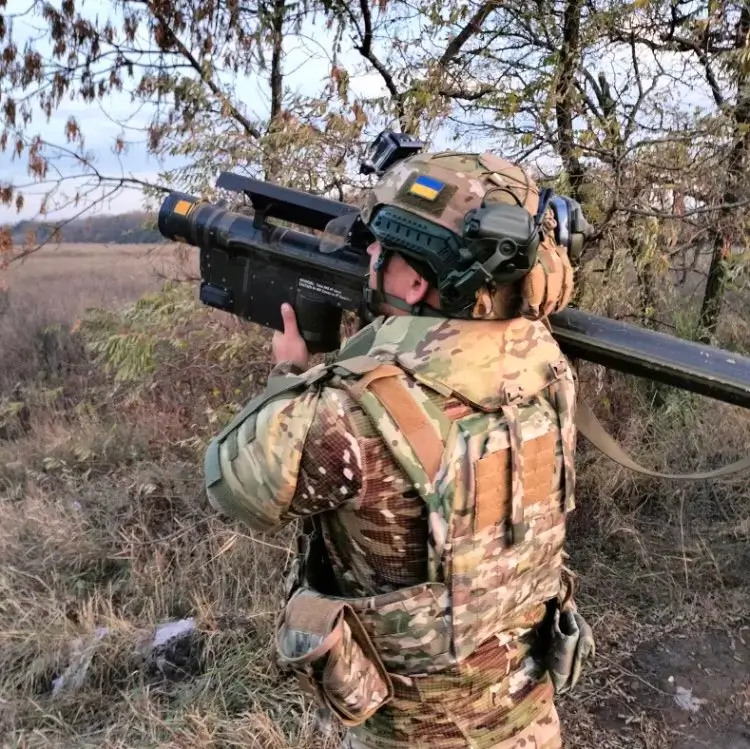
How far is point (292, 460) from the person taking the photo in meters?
1.34

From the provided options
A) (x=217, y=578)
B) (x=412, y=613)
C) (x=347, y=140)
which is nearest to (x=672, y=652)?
(x=217, y=578)

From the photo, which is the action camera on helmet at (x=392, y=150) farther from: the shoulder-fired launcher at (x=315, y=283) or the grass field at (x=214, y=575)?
the grass field at (x=214, y=575)

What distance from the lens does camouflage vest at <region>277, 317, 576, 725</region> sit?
4.68 feet

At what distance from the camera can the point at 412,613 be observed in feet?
4.93

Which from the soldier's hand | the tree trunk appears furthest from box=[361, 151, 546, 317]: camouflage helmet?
the tree trunk

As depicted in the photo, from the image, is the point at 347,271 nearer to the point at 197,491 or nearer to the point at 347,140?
the point at 347,140

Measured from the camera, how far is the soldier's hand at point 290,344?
6.56 ft

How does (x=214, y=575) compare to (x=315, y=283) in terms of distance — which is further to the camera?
(x=214, y=575)

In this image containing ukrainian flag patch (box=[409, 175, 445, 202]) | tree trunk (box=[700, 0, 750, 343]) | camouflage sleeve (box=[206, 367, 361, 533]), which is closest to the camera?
camouflage sleeve (box=[206, 367, 361, 533])

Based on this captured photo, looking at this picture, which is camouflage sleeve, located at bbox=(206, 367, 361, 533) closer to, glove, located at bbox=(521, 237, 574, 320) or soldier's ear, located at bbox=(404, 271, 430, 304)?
soldier's ear, located at bbox=(404, 271, 430, 304)

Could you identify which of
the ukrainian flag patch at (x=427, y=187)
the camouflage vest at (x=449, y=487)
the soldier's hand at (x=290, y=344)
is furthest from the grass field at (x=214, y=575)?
the ukrainian flag patch at (x=427, y=187)

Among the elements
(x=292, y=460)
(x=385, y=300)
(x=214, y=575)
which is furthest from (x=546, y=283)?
(x=214, y=575)

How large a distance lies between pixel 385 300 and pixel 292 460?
17.7 inches

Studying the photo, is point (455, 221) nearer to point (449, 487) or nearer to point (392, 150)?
point (392, 150)
